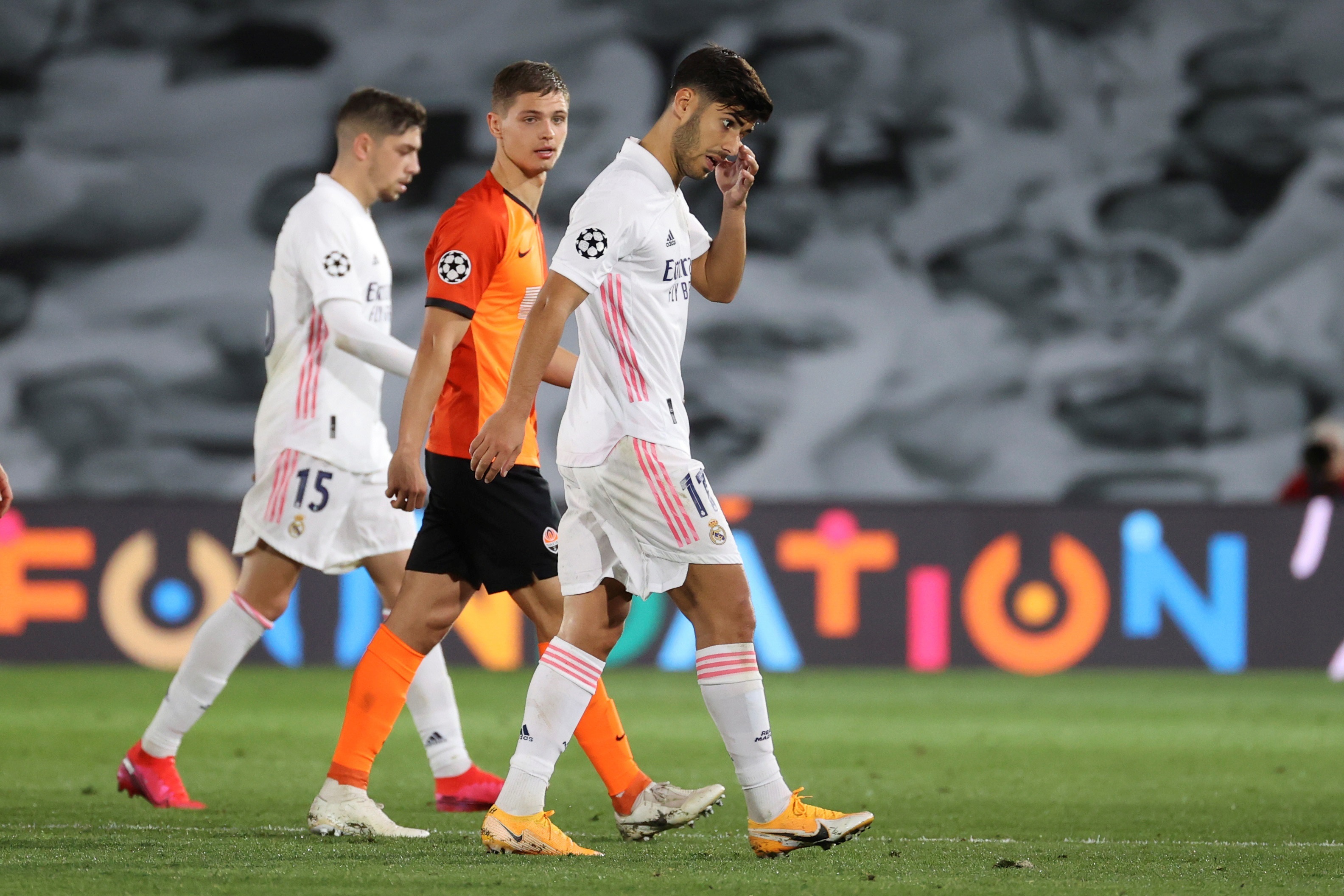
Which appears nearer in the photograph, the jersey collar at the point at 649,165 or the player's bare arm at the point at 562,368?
the jersey collar at the point at 649,165

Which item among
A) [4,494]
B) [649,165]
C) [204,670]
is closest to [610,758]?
[204,670]

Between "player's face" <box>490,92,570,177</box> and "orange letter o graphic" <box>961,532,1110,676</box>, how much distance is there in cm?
539

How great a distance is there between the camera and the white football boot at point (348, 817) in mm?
3686

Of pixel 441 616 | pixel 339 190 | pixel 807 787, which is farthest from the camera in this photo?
pixel 807 787

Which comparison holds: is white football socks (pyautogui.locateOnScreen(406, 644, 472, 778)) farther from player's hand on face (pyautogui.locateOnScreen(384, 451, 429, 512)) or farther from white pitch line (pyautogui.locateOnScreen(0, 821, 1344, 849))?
player's hand on face (pyautogui.locateOnScreen(384, 451, 429, 512))

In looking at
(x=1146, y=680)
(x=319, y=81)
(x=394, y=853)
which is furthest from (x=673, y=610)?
(x=319, y=81)

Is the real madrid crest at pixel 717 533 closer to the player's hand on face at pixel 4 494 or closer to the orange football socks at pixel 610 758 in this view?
the orange football socks at pixel 610 758

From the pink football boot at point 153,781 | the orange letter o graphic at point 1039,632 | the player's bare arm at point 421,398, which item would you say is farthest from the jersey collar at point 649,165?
the orange letter o graphic at point 1039,632

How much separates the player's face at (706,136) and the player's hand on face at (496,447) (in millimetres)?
651

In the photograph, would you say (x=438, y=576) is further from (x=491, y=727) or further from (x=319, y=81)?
(x=319, y=81)

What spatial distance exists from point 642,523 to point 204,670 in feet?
5.10

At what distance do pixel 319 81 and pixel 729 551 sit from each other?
40.9ft

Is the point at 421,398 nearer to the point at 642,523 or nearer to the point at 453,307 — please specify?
the point at 453,307

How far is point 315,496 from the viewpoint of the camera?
4230 millimetres
